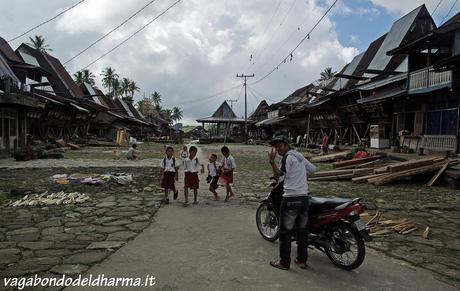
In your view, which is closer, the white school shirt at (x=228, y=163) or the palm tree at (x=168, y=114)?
the white school shirt at (x=228, y=163)

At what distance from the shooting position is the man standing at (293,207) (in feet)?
15.3

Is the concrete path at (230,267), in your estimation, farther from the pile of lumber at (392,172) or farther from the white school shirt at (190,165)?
the pile of lumber at (392,172)

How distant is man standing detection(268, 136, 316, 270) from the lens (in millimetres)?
4672

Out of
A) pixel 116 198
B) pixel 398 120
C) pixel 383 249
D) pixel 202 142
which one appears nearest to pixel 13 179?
pixel 116 198

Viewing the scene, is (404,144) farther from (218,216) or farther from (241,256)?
(241,256)

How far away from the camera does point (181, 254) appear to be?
16.6ft

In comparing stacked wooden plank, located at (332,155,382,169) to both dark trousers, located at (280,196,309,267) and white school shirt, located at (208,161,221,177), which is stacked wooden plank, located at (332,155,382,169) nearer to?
white school shirt, located at (208,161,221,177)

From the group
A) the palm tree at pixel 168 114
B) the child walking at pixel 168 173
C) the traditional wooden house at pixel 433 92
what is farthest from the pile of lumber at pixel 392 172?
the palm tree at pixel 168 114

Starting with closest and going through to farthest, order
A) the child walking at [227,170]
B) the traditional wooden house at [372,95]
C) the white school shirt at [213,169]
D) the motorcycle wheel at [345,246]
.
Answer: the motorcycle wheel at [345,246], the child walking at [227,170], the white school shirt at [213,169], the traditional wooden house at [372,95]

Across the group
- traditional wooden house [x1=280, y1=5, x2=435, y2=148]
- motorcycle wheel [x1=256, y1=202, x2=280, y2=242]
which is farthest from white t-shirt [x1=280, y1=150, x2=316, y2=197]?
traditional wooden house [x1=280, y1=5, x2=435, y2=148]

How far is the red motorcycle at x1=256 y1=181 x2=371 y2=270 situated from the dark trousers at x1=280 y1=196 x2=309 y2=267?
28cm

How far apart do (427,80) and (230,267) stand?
17.7 metres

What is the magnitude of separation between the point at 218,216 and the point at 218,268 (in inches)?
120

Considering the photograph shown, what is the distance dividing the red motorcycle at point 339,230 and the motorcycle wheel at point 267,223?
0.76 meters
